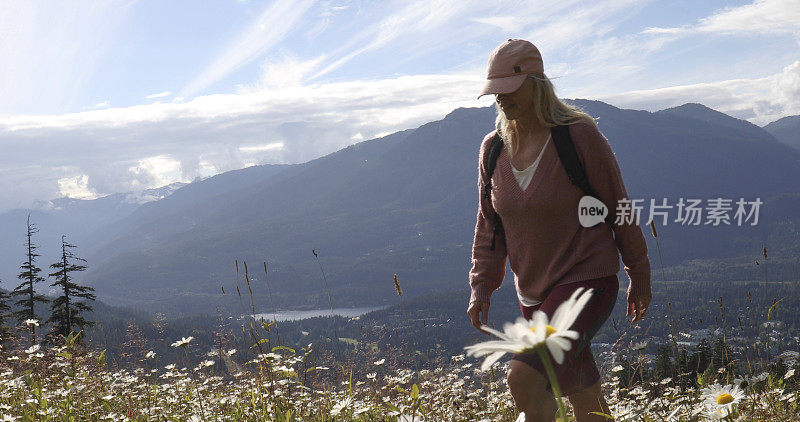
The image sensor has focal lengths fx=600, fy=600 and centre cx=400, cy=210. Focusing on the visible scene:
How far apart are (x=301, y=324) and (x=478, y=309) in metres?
156

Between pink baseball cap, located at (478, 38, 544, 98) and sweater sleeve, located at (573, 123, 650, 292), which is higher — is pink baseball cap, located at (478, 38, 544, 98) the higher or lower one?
the higher one

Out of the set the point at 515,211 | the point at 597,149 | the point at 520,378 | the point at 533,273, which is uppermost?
the point at 597,149

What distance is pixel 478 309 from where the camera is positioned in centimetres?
364

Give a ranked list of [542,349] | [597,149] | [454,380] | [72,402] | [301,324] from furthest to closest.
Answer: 1. [301,324]
2. [454,380]
3. [72,402]
4. [597,149]
5. [542,349]

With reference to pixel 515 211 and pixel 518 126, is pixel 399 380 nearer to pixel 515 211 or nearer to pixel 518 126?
pixel 515 211

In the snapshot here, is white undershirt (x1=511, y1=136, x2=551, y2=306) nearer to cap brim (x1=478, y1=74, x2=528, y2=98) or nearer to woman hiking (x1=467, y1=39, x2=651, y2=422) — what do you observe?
woman hiking (x1=467, y1=39, x2=651, y2=422)

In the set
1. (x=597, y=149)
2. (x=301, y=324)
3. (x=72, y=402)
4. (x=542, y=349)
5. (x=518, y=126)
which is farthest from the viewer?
(x=301, y=324)

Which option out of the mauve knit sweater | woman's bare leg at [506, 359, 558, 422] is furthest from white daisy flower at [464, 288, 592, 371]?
the mauve knit sweater

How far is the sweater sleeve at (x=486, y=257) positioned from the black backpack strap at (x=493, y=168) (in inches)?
1.0

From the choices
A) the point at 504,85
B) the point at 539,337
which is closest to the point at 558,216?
the point at 504,85

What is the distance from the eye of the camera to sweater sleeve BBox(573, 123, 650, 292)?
10.4 ft

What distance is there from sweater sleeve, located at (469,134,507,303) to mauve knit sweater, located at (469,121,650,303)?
0.29 meters

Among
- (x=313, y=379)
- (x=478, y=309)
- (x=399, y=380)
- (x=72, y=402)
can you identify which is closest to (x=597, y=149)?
(x=478, y=309)

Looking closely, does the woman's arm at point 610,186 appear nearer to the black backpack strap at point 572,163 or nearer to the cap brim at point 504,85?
the black backpack strap at point 572,163
